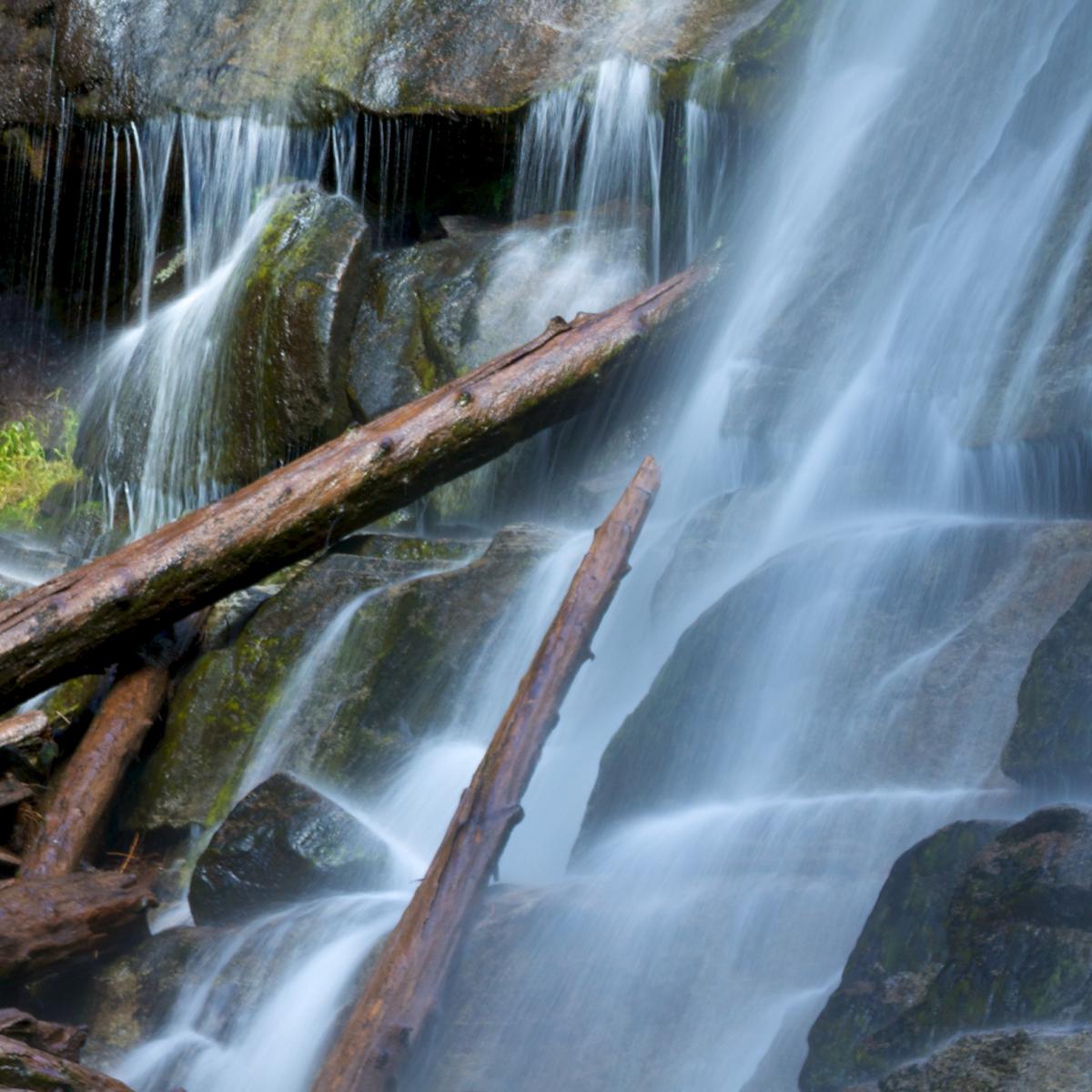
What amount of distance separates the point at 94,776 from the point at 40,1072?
104 inches

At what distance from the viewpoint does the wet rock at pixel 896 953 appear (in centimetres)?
322

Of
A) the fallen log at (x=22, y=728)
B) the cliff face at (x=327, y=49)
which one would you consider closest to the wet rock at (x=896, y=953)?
the fallen log at (x=22, y=728)

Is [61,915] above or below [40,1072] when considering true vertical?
below

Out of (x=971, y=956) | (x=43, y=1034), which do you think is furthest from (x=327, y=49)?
(x=971, y=956)

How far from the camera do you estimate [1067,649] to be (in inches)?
150

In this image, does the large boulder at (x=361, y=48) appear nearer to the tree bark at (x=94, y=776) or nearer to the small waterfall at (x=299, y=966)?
the tree bark at (x=94, y=776)

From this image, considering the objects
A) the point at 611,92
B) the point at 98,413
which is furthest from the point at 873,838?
the point at 98,413

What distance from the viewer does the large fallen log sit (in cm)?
600

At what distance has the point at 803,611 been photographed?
522cm

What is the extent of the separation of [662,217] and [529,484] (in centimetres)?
223

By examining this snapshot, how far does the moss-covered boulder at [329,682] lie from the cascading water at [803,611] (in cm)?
24

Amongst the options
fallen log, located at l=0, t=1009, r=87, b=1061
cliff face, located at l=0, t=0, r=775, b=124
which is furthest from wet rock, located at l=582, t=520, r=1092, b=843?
cliff face, located at l=0, t=0, r=775, b=124

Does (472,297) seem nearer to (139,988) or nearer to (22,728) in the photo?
(22,728)

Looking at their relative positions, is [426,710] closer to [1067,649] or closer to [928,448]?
[928,448]
